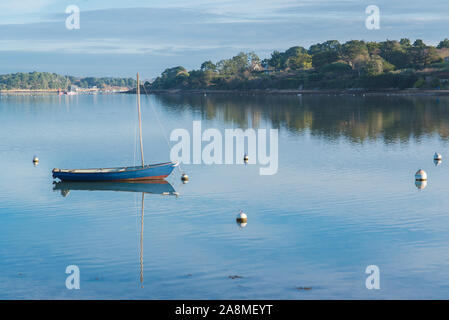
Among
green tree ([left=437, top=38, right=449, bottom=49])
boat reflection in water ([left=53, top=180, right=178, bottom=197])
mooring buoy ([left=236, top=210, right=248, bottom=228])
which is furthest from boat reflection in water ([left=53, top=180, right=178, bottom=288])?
Answer: green tree ([left=437, top=38, right=449, bottom=49])

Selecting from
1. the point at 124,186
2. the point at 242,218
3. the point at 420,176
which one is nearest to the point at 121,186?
the point at 124,186

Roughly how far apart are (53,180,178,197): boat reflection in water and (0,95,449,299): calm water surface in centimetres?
67

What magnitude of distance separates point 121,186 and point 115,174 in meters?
0.79

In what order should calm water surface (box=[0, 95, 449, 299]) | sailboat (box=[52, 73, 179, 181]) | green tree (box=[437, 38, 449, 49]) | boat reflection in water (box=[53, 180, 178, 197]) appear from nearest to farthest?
calm water surface (box=[0, 95, 449, 299])
boat reflection in water (box=[53, 180, 178, 197])
sailboat (box=[52, 73, 179, 181])
green tree (box=[437, 38, 449, 49])

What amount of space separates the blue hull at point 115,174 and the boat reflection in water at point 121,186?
0.30 m

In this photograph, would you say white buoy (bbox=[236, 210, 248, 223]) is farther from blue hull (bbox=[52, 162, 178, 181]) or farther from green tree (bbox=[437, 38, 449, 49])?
green tree (bbox=[437, 38, 449, 49])

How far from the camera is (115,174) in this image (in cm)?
3400

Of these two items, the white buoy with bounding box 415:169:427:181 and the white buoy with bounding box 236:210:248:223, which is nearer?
the white buoy with bounding box 236:210:248:223

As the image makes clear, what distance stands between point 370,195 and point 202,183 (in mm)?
9776

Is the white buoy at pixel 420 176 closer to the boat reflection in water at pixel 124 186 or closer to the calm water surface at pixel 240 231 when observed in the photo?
the calm water surface at pixel 240 231

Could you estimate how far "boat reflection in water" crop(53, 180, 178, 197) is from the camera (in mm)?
32938

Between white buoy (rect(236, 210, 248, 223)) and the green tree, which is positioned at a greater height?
the green tree

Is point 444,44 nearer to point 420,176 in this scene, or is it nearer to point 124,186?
point 420,176

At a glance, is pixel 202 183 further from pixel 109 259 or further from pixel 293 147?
pixel 293 147
